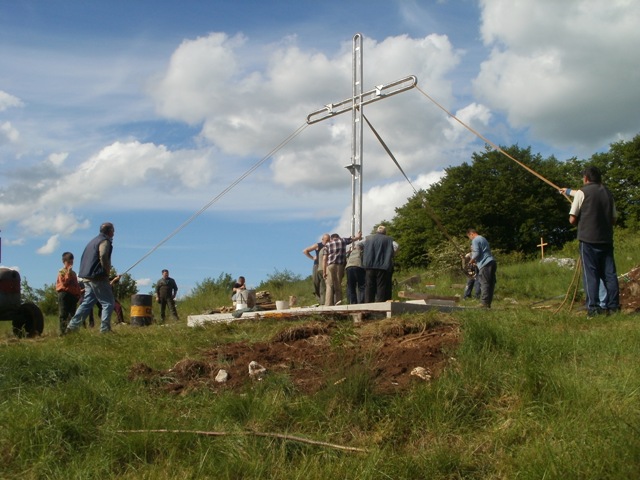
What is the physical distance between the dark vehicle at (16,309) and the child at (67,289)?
419 millimetres

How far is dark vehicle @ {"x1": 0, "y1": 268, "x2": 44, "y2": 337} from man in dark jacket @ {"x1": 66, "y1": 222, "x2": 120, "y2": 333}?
166cm

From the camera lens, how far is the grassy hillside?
14.3 ft

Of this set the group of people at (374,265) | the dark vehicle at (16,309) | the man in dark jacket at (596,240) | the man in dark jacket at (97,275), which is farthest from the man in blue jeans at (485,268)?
the dark vehicle at (16,309)

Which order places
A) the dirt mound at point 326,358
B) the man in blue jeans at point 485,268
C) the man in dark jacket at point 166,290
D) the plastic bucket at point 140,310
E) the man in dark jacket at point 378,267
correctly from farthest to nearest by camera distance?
1. the man in dark jacket at point 166,290
2. the plastic bucket at point 140,310
3. the man in blue jeans at point 485,268
4. the man in dark jacket at point 378,267
5. the dirt mound at point 326,358

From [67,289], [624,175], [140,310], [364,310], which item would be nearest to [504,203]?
[624,175]

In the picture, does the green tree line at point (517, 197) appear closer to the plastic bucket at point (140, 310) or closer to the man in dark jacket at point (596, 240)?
the plastic bucket at point (140, 310)

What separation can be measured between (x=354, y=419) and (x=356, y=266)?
26.4 ft

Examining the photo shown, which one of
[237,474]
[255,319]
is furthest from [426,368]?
[255,319]

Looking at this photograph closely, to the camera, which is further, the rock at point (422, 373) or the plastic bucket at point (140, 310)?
the plastic bucket at point (140, 310)

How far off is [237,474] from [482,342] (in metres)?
2.46

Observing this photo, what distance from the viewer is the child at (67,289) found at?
12.3m

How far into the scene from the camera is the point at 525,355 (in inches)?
221

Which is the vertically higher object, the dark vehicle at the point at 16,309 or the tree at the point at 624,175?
the tree at the point at 624,175

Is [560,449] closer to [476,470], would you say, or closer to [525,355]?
[476,470]
